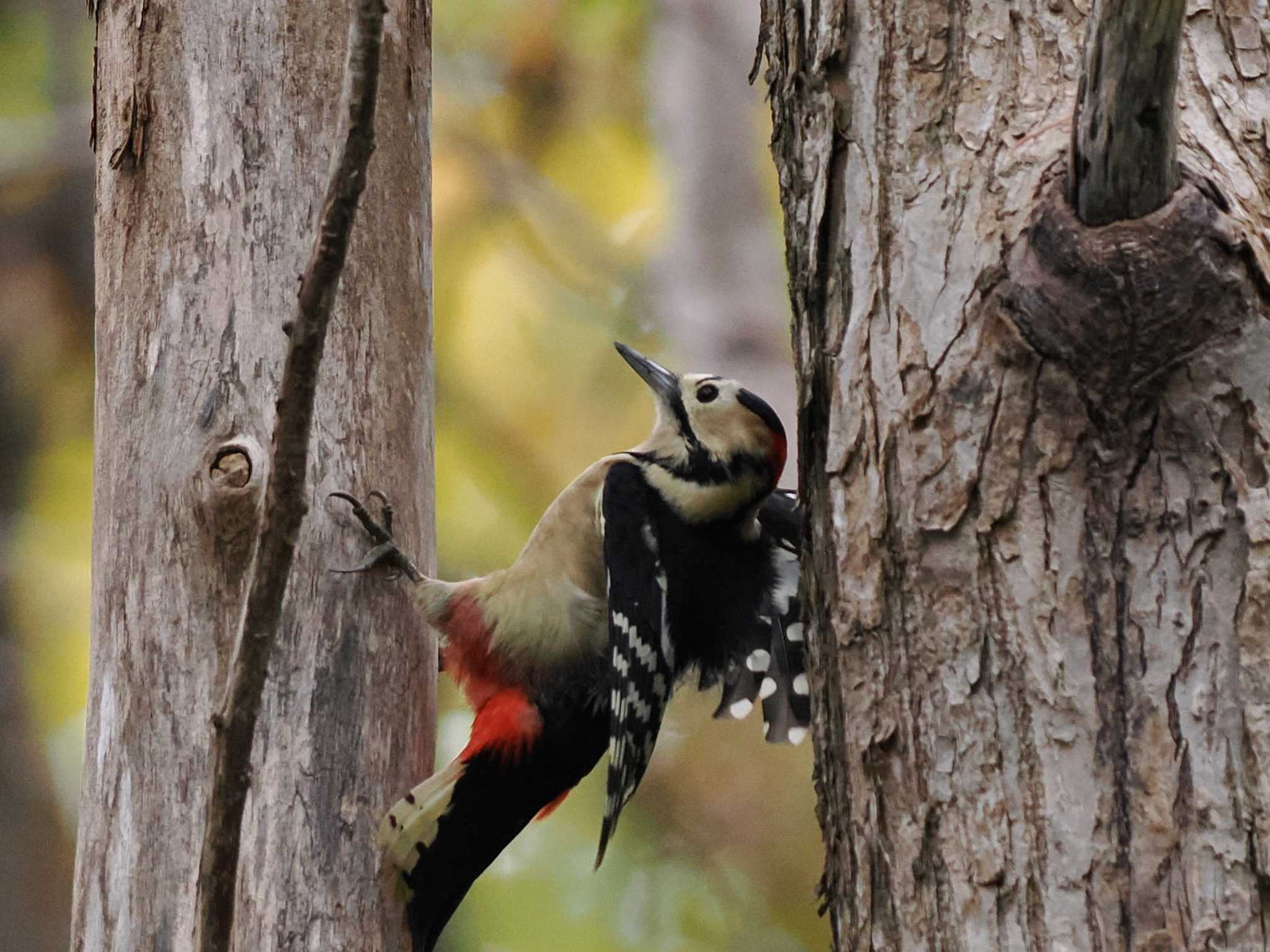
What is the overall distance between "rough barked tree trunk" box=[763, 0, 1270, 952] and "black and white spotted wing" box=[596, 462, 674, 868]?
93cm

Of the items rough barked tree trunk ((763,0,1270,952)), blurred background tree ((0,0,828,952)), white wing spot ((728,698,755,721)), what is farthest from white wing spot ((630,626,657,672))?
blurred background tree ((0,0,828,952))

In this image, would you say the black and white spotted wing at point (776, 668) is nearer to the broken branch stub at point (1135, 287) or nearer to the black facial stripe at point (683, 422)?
the black facial stripe at point (683, 422)

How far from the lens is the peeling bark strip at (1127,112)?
1.55 meters

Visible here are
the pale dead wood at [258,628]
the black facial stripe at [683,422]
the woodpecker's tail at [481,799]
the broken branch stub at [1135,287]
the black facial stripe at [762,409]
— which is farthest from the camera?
the black facial stripe at [683,422]

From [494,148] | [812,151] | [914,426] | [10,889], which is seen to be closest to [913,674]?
[914,426]

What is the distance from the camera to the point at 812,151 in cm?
211

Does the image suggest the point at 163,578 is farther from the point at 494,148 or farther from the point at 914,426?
the point at 494,148

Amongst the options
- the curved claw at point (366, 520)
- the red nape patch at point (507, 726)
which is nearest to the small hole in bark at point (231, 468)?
the curved claw at point (366, 520)

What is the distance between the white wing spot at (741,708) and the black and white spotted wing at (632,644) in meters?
0.30

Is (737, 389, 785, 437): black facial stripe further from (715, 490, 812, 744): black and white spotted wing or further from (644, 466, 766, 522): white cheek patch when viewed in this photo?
(715, 490, 812, 744): black and white spotted wing

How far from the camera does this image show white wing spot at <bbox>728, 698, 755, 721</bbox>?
3.38 m

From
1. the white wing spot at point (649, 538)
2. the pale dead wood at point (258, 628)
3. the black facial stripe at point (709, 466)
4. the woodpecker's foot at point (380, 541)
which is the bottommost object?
the pale dead wood at point (258, 628)

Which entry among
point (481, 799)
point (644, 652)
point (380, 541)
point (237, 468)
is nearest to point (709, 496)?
point (644, 652)

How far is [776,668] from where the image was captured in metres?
3.34
